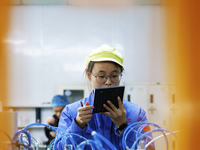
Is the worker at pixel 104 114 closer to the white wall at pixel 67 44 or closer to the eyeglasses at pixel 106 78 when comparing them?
the eyeglasses at pixel 106 78

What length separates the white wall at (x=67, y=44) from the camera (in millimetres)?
3752

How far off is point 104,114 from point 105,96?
12 cm

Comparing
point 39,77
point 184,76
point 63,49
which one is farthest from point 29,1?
point 184,76

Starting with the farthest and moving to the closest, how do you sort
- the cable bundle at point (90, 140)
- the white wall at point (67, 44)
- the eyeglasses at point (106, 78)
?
the white wall at point (67, 44), the eyeglasses at point (106, 78), the cable bundle at point (90, 140)

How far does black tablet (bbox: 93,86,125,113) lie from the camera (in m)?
0.92

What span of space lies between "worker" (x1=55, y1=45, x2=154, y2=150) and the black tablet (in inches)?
0.5

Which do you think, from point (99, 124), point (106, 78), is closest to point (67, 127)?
point (99, 124)

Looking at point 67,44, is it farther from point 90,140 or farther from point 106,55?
point 90,140

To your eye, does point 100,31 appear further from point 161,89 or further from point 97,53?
point 97,53

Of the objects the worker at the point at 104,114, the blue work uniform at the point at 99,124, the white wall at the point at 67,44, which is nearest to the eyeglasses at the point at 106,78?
the worker at the point at 104,114

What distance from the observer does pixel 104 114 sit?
40.5 inches

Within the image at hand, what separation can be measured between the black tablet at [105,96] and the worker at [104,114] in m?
0.01

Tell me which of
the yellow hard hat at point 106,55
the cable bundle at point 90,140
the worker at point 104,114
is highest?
the yellow hard hat at point 106,55

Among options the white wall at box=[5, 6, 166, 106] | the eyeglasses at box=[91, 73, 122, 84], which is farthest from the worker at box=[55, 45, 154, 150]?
the white wall at box=[5, 6, 166, 106]
